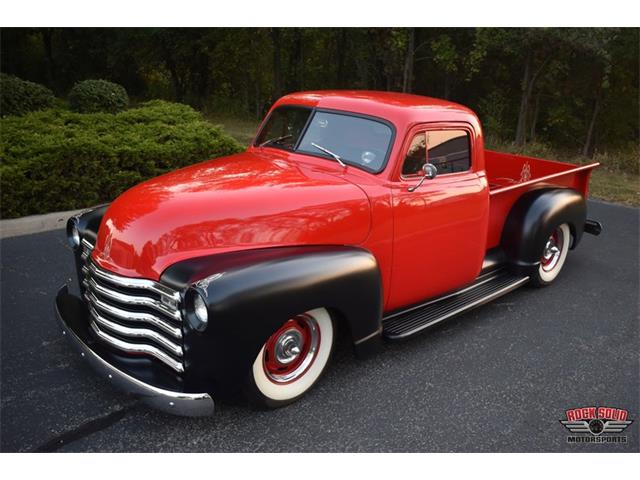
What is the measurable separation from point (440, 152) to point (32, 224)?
458 cm

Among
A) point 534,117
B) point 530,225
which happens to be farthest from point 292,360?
point 534,117

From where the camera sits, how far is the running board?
365 cm

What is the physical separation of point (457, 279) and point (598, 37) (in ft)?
31.5

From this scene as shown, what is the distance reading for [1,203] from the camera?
5.89 metres

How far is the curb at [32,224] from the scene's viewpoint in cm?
578

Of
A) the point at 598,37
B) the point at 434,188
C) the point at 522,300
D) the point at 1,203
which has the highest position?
the point at 598,37

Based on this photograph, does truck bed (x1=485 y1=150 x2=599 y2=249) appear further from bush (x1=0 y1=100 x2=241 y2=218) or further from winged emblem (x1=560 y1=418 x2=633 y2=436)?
bush (x1=0 y1=100 x2=241 y2=218)

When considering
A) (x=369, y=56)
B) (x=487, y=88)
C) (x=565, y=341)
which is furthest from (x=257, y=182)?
(x=487, y=88)

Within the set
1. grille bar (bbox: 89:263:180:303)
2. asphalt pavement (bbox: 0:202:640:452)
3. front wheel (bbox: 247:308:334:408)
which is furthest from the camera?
front wheel (bbox: 247:308:334:408)

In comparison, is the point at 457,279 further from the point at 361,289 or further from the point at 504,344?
the point at 361,289

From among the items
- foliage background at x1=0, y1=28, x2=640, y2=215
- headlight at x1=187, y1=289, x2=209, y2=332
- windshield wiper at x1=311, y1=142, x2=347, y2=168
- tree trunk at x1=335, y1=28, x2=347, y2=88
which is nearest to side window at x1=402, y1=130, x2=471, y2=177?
windshield wiper at x1=311, y1=142, x2=347, y2=168

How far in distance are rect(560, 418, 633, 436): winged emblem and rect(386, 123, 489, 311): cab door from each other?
1.28 metres

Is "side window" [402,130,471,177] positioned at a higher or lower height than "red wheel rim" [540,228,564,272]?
higher

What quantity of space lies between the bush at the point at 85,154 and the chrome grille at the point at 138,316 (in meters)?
3.63
